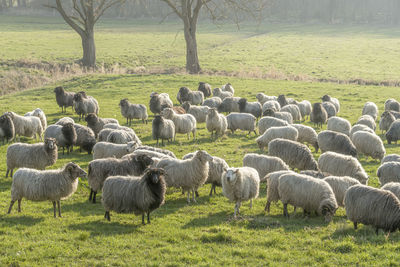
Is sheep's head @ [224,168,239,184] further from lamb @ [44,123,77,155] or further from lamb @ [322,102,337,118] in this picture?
lamb @ [322,102,337,118]

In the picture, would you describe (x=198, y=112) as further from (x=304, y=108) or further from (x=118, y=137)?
(x=118, y=137)

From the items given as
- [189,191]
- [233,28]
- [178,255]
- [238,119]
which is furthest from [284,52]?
[178,255]

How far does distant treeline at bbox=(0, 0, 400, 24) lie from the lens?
93.4m

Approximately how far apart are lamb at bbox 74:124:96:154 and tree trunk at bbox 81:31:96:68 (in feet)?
76.0

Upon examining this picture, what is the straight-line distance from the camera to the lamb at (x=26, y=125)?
17.5 metres

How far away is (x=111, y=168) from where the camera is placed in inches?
447

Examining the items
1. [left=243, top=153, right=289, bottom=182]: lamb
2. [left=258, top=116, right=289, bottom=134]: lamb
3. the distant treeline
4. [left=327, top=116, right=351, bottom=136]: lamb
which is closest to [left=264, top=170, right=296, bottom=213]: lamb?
[left=243, top=153, right=289, bottom=182]: lamb

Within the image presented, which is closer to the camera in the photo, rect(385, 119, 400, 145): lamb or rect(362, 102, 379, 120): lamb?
rect(385, 119, 400, 145): lamb

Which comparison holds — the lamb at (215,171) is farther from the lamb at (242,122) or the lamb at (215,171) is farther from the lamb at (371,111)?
the lamb at (371,111)

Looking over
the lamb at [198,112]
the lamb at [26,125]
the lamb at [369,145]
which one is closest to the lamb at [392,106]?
the lamb at [369,145]

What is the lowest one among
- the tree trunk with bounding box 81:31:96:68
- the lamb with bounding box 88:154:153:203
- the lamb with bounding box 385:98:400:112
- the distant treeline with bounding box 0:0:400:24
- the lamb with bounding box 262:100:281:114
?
the lamb with bounding box 385:98:400:112

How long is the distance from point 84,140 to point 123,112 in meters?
5.28

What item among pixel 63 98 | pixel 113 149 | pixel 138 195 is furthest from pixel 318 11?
pixel 138 195

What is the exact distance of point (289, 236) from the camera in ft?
30.1
